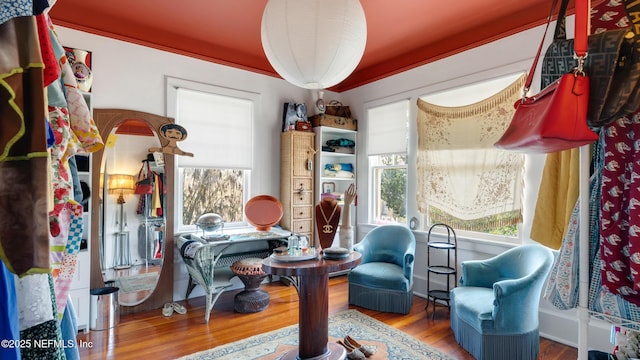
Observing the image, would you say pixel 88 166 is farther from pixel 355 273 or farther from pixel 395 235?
pixel 395 235

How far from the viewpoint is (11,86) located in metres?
0.54

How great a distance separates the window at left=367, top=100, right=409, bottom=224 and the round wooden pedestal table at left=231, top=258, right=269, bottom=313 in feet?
6.38

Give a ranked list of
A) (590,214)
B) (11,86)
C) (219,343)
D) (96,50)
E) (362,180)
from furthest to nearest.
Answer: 1. (362,180)
2. (96,50)
3. (219,343)
4. (590,214)
5. (11,86)

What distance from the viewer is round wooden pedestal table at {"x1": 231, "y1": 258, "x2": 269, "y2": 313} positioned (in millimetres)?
3285

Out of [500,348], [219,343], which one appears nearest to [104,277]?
[219,343]

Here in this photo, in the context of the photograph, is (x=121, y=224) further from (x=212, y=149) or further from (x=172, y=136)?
(x=212, y=149)

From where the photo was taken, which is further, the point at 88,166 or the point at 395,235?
the point at 395,235

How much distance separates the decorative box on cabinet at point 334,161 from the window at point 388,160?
314mm

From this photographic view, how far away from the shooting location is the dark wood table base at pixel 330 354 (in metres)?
2.25

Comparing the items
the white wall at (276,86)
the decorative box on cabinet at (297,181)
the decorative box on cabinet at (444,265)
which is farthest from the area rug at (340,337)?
A: the decorative box on cabinet at (297,181)

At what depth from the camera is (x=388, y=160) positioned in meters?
4.42

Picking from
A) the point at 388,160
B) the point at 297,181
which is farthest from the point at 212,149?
the point at 388,160

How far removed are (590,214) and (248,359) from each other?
232 centimetres

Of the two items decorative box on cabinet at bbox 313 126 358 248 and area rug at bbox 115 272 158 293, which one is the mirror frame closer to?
area rug at bbox 115 272 158 293
